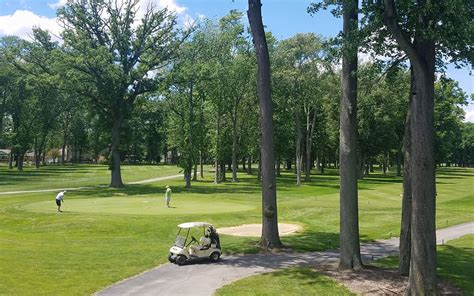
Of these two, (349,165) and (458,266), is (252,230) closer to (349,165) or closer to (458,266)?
(349,165)

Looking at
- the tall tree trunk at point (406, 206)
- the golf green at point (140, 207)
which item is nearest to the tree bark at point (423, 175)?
the tall tree trunk at point (406, 206)

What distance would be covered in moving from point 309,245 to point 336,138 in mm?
60348

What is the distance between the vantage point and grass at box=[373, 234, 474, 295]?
1662 centimetres

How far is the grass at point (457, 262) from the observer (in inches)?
655

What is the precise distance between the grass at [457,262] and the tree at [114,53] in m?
37.9

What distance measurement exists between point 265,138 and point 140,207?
15924 mm

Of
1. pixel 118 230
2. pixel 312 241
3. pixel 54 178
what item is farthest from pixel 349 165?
pixel 54 178

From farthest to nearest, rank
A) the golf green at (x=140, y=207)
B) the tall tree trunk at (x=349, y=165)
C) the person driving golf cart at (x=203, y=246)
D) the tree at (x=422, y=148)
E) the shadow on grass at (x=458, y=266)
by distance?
the golf green at (x=140, y=207) → the person driving golf cart at (x=203, y=246) → the tall tree trunk at (x=349, y=165) → the shadow on grass at (x=458, y=266) → the tree at (x=422, y=148)

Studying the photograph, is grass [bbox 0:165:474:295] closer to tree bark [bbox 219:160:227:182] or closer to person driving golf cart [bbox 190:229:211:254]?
person driving golf cart [bbox 190:229:211:254]

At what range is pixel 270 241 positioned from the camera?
22.2 m

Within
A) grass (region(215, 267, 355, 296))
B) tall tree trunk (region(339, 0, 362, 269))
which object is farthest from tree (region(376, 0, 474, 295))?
tall tree trunk (region(339, 0, 362, 269))

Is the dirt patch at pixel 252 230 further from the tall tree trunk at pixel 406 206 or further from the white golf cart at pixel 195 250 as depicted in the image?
the tall tree trunk at pixel 406 206

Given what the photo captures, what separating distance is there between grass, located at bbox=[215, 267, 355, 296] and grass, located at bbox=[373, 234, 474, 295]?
384 cm

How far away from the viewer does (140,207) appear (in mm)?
35469
